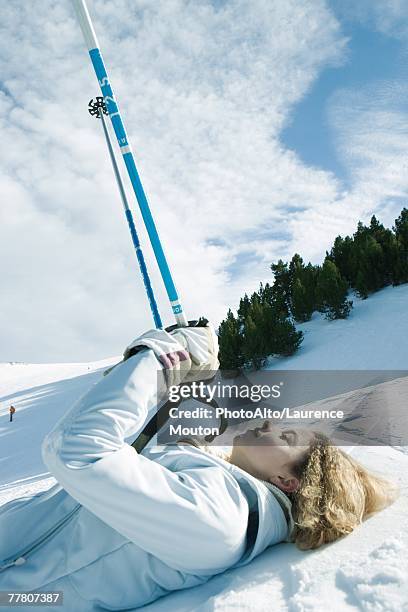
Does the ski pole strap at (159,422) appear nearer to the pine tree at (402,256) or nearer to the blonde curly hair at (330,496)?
Result: the blonde curly hair at (330,496)

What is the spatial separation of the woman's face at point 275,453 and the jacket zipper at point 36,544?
0.79 m

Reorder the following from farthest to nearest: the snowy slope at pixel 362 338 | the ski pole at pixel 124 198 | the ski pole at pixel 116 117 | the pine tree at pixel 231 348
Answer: the pine tree at pixel 231 348
the snowy slope at pixel 362 338
the ski pole at pixel 124 198
the ski pole at pixel 116 117

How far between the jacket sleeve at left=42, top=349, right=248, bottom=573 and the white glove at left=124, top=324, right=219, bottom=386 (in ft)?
0.12

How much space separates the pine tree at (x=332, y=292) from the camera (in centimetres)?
2261

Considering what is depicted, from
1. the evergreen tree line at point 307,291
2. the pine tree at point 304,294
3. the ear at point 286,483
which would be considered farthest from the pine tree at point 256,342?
the ear at point 286,483

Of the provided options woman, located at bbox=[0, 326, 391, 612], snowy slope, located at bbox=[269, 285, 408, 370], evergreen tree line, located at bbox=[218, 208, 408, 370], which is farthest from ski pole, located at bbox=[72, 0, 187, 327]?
evergreen tree line, located at bbox=[218, 208, 408, 370]

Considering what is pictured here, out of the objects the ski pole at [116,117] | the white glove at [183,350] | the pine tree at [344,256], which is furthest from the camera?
the pine tree at [344,256]

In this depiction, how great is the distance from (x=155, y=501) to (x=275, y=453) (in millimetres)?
753

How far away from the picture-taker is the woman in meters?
1.52

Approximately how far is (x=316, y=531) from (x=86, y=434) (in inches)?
41.2

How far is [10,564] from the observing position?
1816 mm

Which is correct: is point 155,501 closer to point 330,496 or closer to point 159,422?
point 159,422

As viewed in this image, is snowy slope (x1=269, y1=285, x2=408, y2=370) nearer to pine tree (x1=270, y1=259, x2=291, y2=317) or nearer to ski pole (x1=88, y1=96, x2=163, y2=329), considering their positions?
pine tree (x1=270, y1=259, x2=291, y2=317)

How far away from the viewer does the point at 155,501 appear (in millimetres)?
1503
